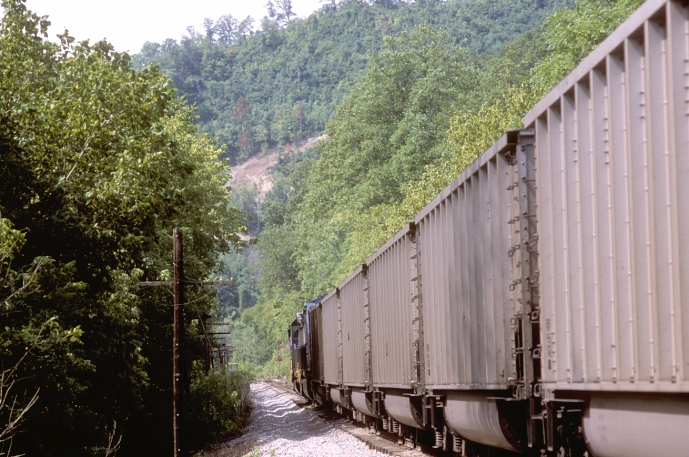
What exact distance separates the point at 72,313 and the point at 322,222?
6242 cm

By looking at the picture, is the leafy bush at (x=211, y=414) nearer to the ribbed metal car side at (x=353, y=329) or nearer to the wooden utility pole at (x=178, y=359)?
the ribbed metal car side at (x=353, y=329)

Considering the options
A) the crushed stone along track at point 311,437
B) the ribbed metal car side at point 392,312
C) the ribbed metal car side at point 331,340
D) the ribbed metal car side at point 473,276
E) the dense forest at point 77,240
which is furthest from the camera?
the ribbed metal car side at point 331,340

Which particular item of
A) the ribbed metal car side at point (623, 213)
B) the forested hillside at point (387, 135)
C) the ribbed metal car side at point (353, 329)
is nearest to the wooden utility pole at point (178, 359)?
the ribbed metal car side at point (353, 329)

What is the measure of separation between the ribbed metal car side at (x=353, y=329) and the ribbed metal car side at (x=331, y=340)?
4.68 feet

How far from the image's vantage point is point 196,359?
44.9 metres

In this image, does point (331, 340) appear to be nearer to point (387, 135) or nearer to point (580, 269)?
point (580, 269)

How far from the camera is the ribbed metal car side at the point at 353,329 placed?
21.7 meters

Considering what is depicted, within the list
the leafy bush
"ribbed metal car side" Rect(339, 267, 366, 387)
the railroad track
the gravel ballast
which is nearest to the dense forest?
the leafy bush

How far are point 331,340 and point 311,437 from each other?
393 cm

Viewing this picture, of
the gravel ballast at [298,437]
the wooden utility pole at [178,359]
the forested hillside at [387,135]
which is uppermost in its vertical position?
the forested hillside at [387,135]

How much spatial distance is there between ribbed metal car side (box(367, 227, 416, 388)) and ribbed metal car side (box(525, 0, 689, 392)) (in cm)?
752

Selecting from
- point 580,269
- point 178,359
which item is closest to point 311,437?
point 178,359

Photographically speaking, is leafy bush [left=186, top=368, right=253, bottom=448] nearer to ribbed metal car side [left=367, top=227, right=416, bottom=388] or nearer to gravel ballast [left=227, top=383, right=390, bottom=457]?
gravel ballast [left=227, top=383, right=390, bottom=457]

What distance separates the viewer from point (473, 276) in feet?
34.7
